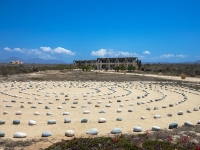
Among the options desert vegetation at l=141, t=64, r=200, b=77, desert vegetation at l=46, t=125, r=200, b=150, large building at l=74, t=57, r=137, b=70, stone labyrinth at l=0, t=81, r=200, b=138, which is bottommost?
stone labyrinth at l=0, t=81, r=200, b=138

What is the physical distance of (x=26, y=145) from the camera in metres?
4.65

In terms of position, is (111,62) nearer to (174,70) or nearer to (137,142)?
(174,70)

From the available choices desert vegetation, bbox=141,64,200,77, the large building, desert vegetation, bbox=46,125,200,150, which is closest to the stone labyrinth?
desert vegetation, bbox=46,125,200,150

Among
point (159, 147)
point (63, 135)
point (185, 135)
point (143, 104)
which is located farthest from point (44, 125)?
point (143, 104)

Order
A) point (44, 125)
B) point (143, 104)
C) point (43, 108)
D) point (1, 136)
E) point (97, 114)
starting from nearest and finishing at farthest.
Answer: point (1, 136) < point (44, 125) < point (97, 114) < point (43, 108) < point (143, 104)

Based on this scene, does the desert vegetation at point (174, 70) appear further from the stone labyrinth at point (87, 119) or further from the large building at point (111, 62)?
the stone labyrinth at point (87, 119)

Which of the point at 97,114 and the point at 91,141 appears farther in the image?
the point at 97,114

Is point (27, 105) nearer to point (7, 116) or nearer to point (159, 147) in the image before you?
point (7, 116)

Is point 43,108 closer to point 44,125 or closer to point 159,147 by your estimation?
point 44,125

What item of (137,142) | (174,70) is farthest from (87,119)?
(174,70)

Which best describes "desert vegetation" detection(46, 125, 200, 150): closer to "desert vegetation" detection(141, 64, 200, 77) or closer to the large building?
"desert vegetation" detection(141, 64, 200, 77)

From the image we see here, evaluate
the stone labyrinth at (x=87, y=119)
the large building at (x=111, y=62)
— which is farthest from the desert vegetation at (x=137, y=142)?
the large building at (x=111, y=62)

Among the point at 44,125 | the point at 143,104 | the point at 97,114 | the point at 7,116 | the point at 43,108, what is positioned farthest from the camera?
the point at 143,104

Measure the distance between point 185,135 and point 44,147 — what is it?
11.4 ft
